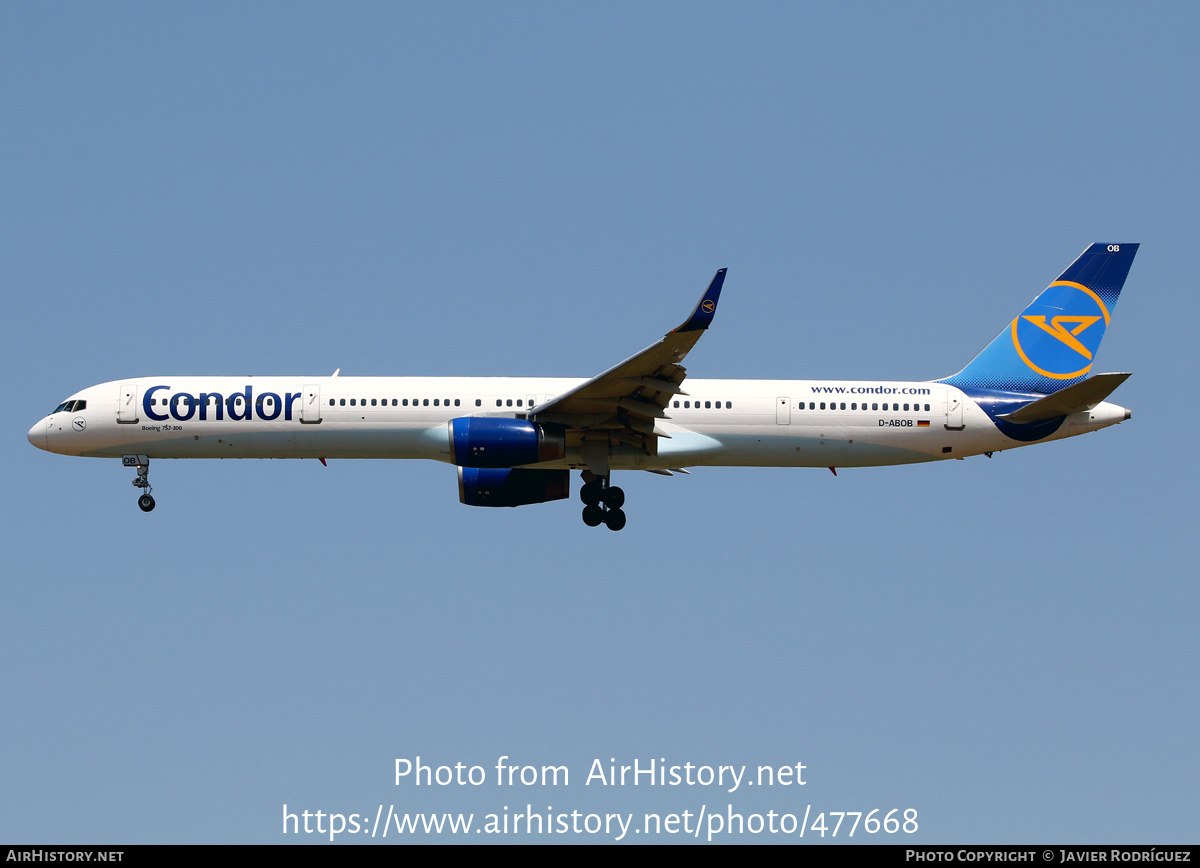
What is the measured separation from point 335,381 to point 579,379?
293 inches

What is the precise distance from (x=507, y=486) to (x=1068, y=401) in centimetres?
1708

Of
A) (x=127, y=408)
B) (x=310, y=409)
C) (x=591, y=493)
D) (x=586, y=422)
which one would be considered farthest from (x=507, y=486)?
(x=127, y=408)

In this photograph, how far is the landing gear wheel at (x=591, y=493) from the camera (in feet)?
127

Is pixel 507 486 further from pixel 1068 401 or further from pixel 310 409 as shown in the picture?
pixel 1068 401

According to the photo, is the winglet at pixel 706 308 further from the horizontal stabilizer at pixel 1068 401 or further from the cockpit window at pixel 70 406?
the cockpit window at pixel 70 406

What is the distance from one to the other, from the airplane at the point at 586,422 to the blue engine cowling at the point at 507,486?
7 cm

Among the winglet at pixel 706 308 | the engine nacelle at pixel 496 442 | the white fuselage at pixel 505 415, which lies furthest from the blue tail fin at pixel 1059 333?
the engine nacelle at pixel 496 442

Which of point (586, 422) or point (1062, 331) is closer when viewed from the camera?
point (586, 422)

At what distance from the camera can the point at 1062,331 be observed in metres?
40.6

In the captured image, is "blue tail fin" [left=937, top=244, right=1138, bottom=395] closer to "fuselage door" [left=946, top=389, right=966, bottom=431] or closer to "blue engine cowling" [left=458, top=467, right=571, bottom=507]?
"fuselage door" [left=946, top=389, right=966, bottom=431]

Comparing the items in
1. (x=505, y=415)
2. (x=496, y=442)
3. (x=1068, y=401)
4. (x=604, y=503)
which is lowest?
(x=604, y=503)

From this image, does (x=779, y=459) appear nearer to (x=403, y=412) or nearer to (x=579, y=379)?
(x=579, y=379)

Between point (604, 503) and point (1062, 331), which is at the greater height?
point (1062, 331)

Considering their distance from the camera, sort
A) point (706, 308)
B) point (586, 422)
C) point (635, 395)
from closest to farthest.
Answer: point (706, 308), point (635, 395), point (586, 422)
